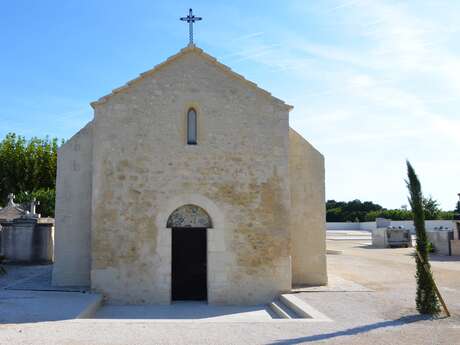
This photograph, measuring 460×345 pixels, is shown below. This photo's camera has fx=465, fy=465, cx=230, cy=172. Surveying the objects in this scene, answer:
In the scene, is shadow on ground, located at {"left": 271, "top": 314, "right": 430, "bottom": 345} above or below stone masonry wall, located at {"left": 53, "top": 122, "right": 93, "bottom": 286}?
below

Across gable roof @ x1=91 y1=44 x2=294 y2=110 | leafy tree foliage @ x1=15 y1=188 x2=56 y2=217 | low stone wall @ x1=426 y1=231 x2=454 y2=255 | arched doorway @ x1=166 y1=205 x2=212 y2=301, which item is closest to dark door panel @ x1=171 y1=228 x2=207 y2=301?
arched doorway @ x1=166 y1=205 x2=212 y2=301

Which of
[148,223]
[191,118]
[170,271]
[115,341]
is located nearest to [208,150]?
[191,118]

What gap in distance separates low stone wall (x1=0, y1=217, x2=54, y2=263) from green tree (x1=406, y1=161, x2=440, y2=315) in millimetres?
15833

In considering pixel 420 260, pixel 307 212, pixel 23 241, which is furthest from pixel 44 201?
pixel 420 260

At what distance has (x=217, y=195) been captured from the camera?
13.4 meters

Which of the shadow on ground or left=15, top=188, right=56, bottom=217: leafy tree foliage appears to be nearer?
the shadow on ground

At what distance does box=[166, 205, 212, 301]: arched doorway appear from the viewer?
13414 mm

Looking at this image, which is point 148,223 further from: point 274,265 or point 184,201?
point 274,265

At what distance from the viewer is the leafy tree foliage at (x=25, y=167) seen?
36406 millimetres

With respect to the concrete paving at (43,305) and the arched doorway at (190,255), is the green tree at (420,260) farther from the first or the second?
the concrete paving at (43,305)

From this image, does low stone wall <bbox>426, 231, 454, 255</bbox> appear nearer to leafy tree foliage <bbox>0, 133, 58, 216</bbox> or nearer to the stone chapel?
the stone chapel

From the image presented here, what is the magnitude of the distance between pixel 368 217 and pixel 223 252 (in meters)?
54.3

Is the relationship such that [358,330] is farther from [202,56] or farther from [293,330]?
[202,56]

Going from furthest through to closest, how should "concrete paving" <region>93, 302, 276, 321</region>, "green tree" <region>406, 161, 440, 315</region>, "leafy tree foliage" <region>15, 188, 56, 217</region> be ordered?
"leafy tree foliage" <region>15, 188, 56, 217</region>, "concrete paving" <region>93, 302, 276, 321</region>, "green tree" <region>406, 161, 440, 315</region>
